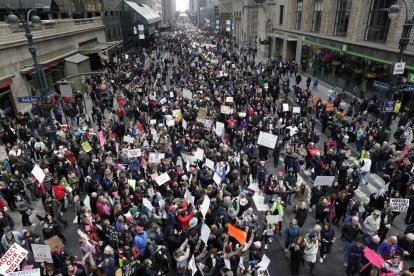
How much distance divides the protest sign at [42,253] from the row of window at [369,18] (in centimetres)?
2441

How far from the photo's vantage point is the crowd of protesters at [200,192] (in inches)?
326

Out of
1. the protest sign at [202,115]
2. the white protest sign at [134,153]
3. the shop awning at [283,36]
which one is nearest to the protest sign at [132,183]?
the white protest sign at [134,153]

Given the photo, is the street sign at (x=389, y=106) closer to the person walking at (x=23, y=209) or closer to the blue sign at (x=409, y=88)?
the blue sign at (x=409, y=88)

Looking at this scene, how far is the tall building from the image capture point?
21.3 metres

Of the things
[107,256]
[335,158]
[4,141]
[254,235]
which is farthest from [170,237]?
[4,141]

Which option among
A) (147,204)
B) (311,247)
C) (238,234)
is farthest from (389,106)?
(147,204)

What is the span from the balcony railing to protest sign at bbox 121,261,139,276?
17209mm

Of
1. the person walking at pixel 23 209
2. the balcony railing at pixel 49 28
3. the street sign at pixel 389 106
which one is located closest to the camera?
the person walking at pixel 23 209

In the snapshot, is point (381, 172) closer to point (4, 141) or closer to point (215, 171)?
point (215, 171)

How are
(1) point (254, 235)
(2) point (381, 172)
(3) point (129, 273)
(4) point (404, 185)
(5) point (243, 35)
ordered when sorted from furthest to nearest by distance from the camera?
(5) point (243, 35), (2) point (381, 172), (4) point (404, 185), (1) point (254, 235), (3) point (129, 273)

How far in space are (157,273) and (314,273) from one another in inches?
176

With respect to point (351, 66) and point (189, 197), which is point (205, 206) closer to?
point (189, 197)

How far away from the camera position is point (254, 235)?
873cm

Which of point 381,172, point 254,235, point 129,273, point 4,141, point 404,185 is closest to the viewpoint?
point 129,273
